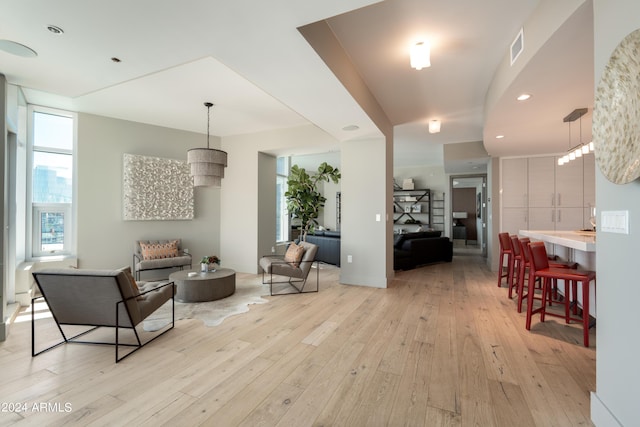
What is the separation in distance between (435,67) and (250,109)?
9.35ft

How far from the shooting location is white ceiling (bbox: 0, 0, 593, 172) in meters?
1.90

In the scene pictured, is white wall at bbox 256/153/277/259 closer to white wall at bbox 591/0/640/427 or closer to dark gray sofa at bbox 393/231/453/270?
dark gray sofa at bbox 393/231/453/270

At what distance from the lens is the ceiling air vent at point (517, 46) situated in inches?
96.2

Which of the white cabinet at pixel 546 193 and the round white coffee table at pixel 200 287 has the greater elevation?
the white cabinet at pixel 546 193

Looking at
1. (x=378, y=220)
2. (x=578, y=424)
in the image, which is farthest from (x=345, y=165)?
(x=578, y=424)

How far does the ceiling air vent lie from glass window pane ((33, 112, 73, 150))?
6352 millimetres

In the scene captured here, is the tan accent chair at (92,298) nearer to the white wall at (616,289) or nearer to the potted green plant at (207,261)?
the potted green plant at (207,261)

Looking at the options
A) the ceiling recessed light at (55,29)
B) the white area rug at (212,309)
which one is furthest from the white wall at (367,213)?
the ceiling recessed light at (55,29)

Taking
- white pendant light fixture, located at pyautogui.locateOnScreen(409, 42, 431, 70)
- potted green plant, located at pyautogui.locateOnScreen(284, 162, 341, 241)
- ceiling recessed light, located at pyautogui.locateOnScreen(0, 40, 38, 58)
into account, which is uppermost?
white pendant light fixture, located at pyautogui.locateOnScreen(409, 42, 431, 70)

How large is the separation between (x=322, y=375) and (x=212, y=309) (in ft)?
6.73

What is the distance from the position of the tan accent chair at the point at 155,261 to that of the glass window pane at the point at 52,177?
4.36 feet

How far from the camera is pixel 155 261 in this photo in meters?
4.85

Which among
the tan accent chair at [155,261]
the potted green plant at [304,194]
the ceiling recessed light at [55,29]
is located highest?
the ceiling recessed light at [55,29]

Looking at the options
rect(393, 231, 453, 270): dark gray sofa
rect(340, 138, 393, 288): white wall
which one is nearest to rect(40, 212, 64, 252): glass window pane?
rect(340, 138, 393, 288): white wall
